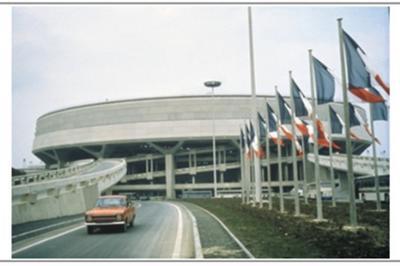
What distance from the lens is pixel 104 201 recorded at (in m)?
21.1

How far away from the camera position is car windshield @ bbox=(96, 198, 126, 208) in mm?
20906

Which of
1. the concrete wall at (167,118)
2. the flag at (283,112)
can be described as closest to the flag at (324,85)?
the flag at (283,112)

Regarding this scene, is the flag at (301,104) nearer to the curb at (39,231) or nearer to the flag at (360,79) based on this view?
the flag at (360,79)

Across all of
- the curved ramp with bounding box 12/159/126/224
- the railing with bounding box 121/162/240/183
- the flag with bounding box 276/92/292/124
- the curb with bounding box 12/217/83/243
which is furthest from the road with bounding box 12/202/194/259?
the railing with bounding box 121/162/240/183

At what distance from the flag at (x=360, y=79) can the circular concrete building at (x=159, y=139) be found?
176ft

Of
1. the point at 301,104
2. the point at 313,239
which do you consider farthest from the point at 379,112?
the point at 313,239

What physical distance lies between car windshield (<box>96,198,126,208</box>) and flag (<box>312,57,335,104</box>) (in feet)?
32.3

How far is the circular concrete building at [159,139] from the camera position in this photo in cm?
8075

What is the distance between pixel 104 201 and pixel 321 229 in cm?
916

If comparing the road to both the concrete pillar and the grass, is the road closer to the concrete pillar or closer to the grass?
the grass
